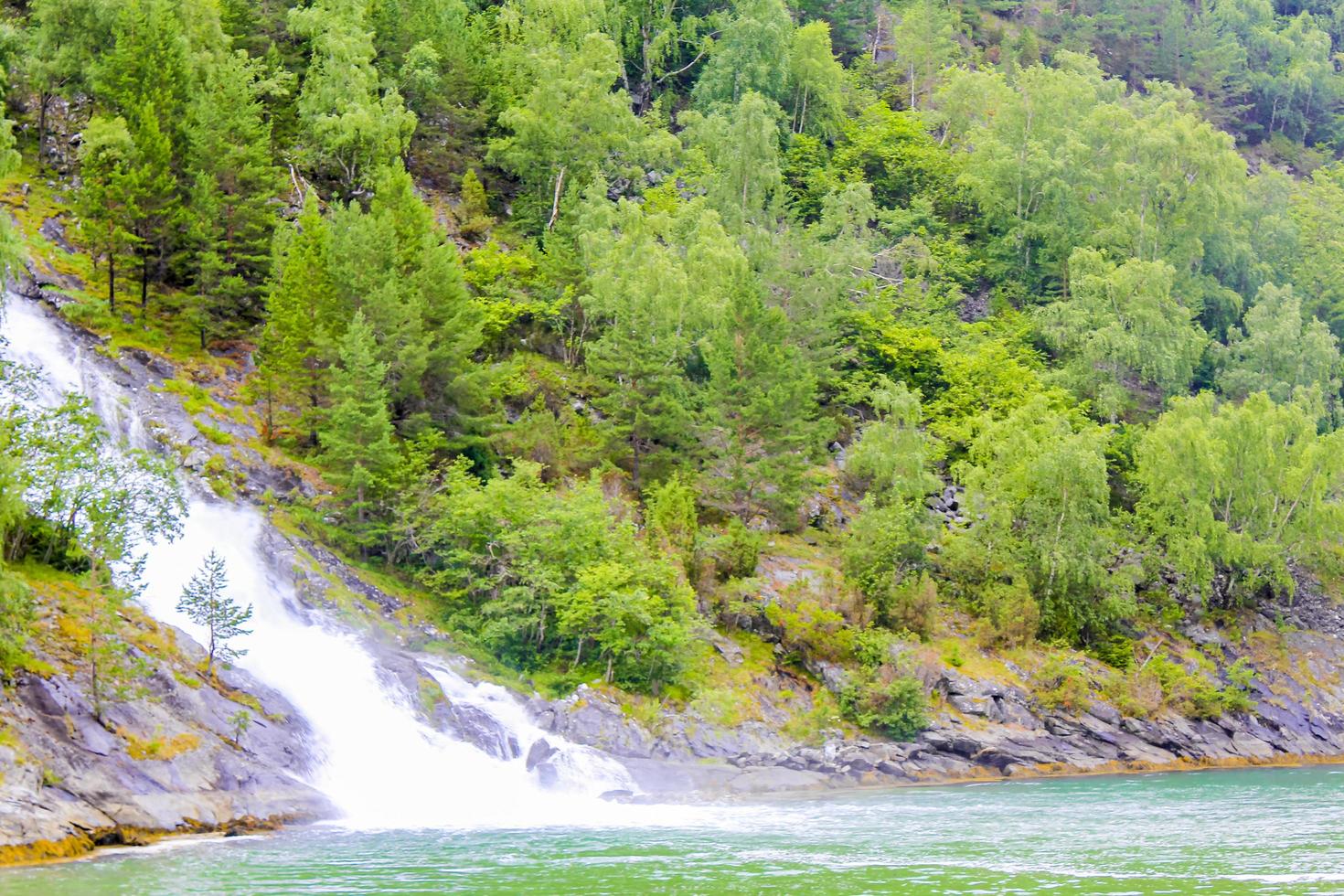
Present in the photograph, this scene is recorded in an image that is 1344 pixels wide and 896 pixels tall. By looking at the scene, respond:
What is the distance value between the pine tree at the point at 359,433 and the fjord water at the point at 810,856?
15046mm

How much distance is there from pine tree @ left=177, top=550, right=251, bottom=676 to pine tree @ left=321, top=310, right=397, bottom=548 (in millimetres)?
9530

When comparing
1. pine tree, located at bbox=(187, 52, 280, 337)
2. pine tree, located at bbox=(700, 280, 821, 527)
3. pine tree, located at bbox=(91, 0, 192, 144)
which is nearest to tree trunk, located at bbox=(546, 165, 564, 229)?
pine tree, located at bbox=(700, 280, 821, 527)

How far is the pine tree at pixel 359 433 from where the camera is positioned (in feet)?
146

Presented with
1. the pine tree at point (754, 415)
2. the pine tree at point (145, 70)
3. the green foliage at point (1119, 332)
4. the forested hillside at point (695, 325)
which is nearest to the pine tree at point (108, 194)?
the forested hillside at point (695, 325)

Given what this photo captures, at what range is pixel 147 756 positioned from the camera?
2988 centimetres

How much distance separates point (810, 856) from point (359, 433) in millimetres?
25248

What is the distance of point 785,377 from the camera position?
5503 cm

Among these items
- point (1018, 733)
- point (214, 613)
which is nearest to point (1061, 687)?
point (1018, 733)

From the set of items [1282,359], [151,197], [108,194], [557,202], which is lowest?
[1282,359]

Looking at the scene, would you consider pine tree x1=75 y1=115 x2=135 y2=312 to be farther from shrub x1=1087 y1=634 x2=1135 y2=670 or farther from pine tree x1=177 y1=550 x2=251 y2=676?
shrub x1=1087 y1=634 x2=1135 y2=670

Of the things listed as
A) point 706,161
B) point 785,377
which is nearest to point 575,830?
point 785,377

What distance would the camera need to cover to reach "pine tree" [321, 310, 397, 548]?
1752 inches

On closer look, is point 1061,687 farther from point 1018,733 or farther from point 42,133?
point 42,133

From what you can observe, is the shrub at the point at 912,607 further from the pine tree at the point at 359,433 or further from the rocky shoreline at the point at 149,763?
the rocky shoreline at the point at 149,763
